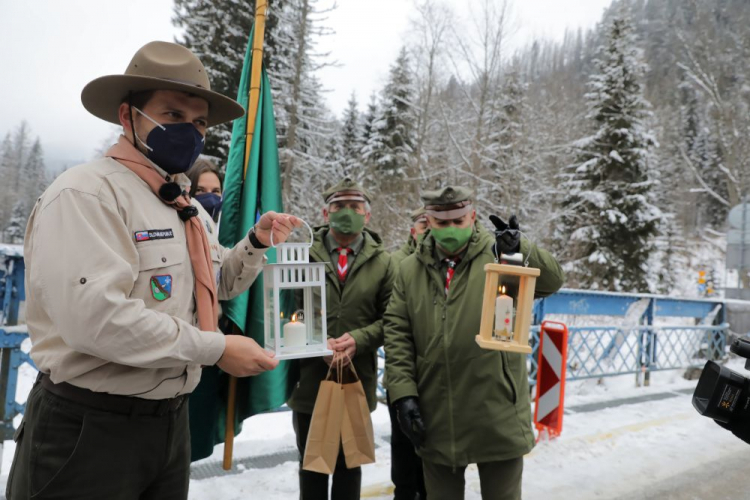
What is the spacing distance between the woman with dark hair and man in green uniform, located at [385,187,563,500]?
4.42 ft

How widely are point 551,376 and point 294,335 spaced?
3.57m

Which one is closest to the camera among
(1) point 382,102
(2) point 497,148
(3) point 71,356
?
(3) point 71,356

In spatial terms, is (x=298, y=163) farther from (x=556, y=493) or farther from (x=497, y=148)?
(x=556, y=493)

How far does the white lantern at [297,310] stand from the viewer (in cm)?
228

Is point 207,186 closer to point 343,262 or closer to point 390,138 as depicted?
point 343,262

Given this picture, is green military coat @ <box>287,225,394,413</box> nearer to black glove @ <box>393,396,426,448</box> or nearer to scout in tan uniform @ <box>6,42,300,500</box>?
black glove @ <box>393,396,426,448</box>

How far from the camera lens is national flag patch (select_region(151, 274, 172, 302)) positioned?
5.27 feet

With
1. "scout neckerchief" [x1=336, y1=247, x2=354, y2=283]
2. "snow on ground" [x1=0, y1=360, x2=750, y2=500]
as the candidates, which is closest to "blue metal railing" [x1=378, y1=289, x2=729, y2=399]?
"snow on ground" [x1=0, y1=360, x2=750, y2=500]

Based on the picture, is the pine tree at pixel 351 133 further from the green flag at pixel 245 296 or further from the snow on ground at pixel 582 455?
the green flag at pixel 245 296

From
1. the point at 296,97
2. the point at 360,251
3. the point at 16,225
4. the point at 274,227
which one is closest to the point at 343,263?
the point at 360,251

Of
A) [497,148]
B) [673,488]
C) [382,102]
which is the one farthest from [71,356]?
[382,102]

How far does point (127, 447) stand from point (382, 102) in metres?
24.5

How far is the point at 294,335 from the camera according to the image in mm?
2305

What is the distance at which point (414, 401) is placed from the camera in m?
2.68
